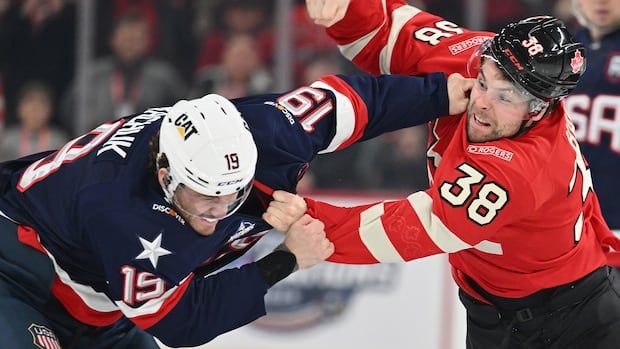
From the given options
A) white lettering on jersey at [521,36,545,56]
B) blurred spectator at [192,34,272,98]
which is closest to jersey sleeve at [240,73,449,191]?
white lettering on jersey at [521,36,545,56]

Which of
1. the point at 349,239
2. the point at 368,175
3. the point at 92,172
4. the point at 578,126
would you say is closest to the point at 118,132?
the point at 92,172

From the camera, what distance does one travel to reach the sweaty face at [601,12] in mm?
5473

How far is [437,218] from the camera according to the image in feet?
11.9

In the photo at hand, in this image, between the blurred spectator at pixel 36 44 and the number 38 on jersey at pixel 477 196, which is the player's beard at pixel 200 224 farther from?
the blurred spectator at pixel 36 44

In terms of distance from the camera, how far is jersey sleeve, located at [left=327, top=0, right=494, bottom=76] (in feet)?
13.4

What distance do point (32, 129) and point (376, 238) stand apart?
13.8 ft

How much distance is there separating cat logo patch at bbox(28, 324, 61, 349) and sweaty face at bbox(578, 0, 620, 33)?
310 centimetres

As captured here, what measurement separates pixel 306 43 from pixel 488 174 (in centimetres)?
362

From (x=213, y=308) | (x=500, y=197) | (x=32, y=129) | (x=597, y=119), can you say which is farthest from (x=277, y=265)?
(x=32, y=129)

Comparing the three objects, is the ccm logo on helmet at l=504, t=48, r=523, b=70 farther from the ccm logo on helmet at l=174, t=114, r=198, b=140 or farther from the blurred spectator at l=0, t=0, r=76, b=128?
the blurred spectator at l=0, t=0, r=76, b=128

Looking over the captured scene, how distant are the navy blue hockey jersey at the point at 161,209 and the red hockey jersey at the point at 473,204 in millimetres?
218

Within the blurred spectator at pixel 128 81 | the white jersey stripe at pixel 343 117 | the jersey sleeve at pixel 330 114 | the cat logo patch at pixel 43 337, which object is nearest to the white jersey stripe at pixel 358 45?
the jersey sleeve at pixel 330 114

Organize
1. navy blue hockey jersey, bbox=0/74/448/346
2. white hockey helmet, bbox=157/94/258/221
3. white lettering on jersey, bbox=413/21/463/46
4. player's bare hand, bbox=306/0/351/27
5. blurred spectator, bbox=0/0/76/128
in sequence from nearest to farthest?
white hockey helmet, bbox=157/94/258/221
navy blue hockey jersey, bbox=0/74/448/346
player's bare hand, bbox=306/0/351/27
white lettering on jersey, bbox=413/21/463/46
blurred spectator, bbox=0/0/76/128

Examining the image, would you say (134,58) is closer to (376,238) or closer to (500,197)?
(376,238)
